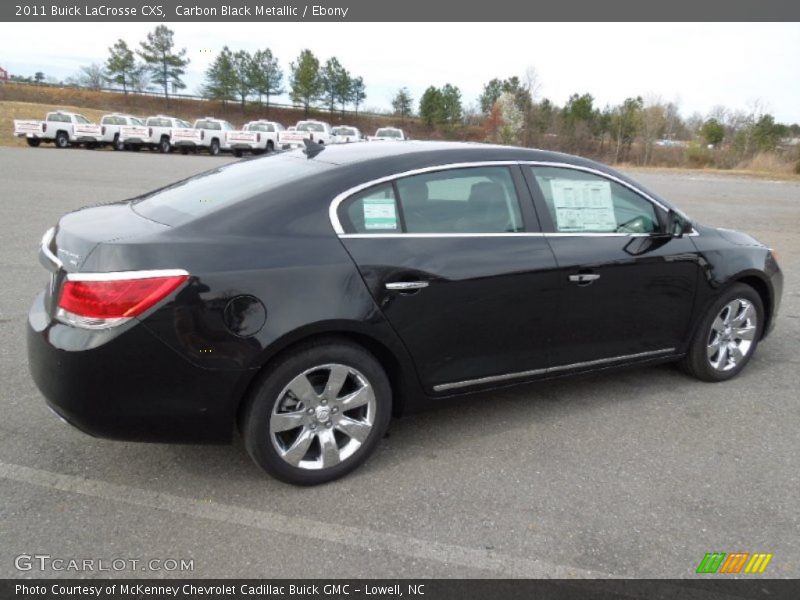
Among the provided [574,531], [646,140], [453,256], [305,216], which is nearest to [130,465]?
[305,216]

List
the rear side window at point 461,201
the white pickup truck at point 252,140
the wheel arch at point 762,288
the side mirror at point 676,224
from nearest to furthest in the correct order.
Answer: the rear side window at point 461,201 → the side mirror at point 676,224 → the wheel arch at point 762,288 → the white pickup truck at point 252,140

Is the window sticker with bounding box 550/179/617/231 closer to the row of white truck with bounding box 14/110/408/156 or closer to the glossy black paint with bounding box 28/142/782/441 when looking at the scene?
the glossy black paint with bounding box 28/142/782/441

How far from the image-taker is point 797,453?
3494 millimetres

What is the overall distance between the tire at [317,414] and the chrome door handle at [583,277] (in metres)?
1.27

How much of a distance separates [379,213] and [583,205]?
4.52 ft

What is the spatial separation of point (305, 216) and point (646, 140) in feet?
191

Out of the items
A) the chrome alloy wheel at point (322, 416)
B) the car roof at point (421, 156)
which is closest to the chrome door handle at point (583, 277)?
the car roof at point (421, 156)

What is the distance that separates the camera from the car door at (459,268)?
3.08 m

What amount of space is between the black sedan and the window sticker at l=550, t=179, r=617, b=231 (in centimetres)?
1

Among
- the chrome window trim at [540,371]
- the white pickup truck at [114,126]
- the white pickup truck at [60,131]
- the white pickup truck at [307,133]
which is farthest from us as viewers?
the white pickup truck at [307,133]
